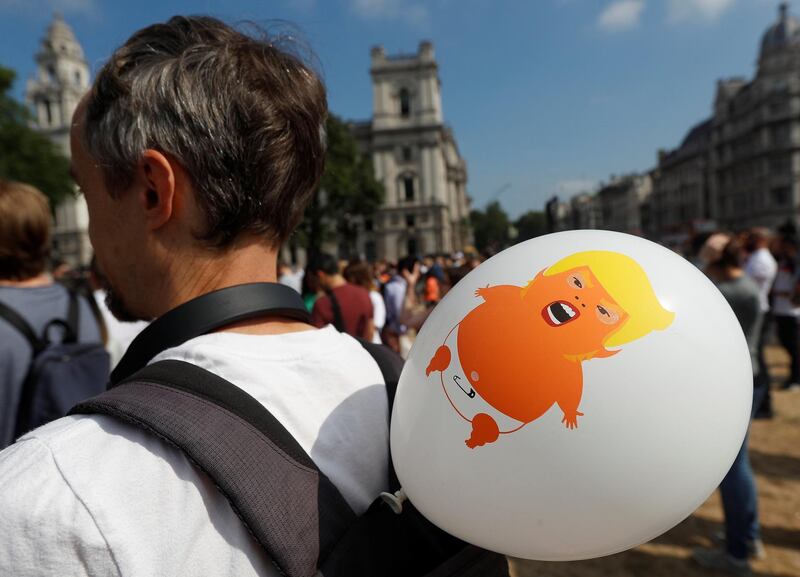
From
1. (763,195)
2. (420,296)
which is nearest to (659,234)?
(763,195)

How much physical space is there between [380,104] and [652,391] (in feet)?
159

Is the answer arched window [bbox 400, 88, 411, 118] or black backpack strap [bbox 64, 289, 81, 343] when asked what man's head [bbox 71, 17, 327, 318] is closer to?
black backpack strap [bbox 64, 289, 81, 343]

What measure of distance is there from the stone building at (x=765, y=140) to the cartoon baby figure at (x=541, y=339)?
56891 mm

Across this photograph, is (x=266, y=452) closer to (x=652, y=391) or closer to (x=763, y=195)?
(x=652, y=391)

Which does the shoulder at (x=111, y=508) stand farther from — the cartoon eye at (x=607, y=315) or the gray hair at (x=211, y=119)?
the cartoon eye at (x=607, y=315)

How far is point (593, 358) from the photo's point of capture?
2.40ft

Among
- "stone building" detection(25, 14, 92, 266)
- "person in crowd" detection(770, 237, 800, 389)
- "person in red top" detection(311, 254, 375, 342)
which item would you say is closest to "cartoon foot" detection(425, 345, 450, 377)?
"person in red top" detection(311, 254, 375, 342)

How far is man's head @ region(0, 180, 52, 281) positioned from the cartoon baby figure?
2.00 metres

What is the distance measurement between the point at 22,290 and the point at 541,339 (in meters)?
2.03

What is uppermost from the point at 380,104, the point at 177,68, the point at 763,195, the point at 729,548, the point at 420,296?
the point at 380,104

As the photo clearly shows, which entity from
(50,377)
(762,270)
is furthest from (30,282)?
(762,270)

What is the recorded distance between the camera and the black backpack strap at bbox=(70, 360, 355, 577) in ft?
2.33

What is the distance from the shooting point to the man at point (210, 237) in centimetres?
73

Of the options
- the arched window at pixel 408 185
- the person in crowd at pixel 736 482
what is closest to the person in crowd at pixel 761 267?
the person in crowd at pixel 736 482
